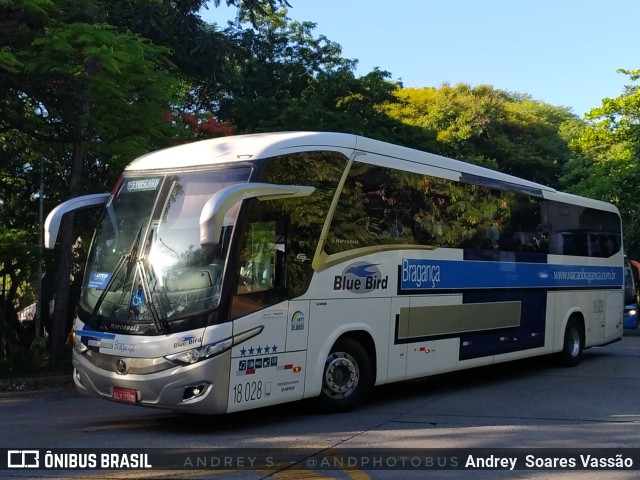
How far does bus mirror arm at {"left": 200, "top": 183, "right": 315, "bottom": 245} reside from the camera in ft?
22.2

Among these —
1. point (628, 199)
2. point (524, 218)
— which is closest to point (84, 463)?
point (524, 218)

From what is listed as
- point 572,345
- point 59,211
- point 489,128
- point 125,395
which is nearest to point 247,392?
point 125,395

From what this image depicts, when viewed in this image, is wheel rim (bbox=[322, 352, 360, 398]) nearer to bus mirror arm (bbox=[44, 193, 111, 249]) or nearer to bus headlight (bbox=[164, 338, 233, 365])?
bus headlight (bbox=[164, 338, 233, 365])

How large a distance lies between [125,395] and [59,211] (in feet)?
7.52

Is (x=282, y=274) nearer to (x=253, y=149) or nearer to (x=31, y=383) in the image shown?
(x=253, y=149)

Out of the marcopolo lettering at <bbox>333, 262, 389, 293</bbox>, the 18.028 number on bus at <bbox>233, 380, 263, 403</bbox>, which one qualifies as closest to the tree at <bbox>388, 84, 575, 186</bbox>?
the marcopolo lettering at <bbox>333, 262, 389, 293</bbox>

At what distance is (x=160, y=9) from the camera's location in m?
16.6

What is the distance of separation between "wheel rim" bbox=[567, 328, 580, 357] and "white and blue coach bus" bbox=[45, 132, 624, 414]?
3.17 meters

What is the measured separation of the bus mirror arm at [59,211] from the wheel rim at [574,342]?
9640mm

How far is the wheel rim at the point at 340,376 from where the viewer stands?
29.2 ft

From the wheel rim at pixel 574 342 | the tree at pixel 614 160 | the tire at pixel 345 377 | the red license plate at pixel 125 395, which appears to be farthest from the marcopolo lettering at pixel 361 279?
the tree at pixel 614 160

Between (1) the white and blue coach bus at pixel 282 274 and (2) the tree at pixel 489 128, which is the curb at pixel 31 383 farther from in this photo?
(2) the tree at pixel 489 128

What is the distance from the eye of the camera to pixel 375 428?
26.9ft

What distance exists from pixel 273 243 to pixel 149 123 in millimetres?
5398
